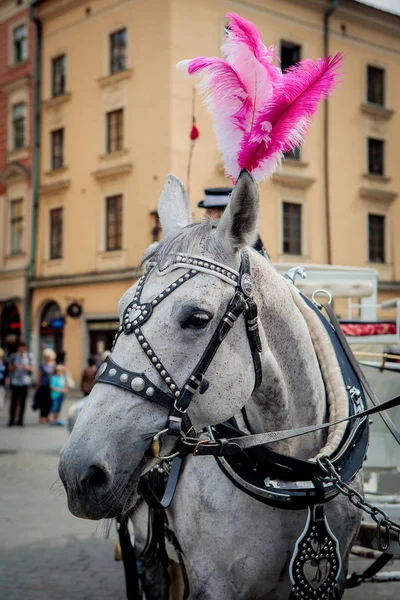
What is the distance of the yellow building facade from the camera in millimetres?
22047

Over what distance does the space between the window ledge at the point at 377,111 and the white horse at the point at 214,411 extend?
2394cm

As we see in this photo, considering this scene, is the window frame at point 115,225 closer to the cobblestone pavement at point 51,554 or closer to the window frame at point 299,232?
the window frame at point 299,232

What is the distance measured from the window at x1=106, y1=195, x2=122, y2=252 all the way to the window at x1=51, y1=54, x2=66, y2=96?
4.70m

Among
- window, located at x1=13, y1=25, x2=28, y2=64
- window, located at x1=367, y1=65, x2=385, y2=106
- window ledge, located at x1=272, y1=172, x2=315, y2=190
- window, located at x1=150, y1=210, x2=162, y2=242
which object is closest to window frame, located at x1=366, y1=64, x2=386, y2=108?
window, located at x1=367, y1=65, x2=385, y2=106

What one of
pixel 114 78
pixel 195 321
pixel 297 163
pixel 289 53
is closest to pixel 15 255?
pixel 114 78

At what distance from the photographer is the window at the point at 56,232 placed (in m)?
25.6

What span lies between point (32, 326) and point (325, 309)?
23447mm

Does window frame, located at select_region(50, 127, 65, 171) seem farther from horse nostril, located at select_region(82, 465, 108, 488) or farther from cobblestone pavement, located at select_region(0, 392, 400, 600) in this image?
horse nostril, located at select_region(82, 465, 108, 488)

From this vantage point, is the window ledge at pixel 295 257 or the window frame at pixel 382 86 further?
the window frame at pixel 382 86

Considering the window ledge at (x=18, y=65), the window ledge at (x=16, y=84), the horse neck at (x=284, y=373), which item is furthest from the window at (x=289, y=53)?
the horse neck at (x=284, y=373)

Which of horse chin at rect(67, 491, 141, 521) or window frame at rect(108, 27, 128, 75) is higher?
window frame at rect(108, 27, 128, 75)

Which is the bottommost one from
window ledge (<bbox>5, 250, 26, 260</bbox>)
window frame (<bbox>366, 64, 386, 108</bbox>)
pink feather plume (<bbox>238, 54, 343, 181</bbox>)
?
pink feather plume (<bbox>238, 54, 343, 181</bbox>)

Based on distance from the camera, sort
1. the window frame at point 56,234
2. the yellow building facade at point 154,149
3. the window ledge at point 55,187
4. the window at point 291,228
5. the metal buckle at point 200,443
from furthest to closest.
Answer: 1. the window frame at point 56,234
2. the window ledge at point 55,187
3. the window at point 291,228
4. the yellow building facade at point 154,149
5. the metal buckle at point 200,443

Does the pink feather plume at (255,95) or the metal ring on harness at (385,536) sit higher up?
the pink feather plume at (255,95)
